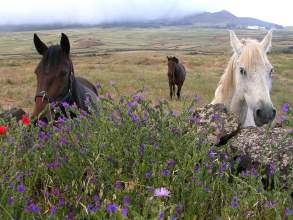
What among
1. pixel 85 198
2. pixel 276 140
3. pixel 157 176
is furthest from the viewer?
pixel 276 140

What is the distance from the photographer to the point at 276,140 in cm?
339

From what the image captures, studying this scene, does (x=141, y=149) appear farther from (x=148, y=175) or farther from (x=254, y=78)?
(x=254, y=78)

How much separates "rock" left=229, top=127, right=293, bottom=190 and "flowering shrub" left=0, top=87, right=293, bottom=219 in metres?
0.21

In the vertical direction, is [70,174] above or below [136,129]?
below

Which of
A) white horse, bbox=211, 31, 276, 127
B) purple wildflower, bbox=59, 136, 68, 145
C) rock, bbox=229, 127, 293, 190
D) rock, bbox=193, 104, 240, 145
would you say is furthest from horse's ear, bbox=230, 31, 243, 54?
purple wildflower, bbox=59, 136, 68, 145

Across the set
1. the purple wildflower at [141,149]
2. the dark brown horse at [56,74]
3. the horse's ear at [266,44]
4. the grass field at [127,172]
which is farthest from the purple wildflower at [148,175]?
the horse's ear at [266,44]

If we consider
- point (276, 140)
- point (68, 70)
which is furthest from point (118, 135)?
point (68, 70)

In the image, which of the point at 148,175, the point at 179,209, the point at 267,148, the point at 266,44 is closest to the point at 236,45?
the point at 266,44

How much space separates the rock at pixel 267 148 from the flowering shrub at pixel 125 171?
0.68 feet

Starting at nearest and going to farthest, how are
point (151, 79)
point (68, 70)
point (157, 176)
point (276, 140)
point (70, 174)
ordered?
point (157, 176) → point (70, 174) → point (276, 140) → point (68, 70) → point (151, 79)

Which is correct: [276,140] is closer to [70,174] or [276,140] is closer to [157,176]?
[157,176]

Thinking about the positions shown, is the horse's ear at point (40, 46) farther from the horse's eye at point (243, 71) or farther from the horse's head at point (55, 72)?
the horse's eye at point (243, 71)

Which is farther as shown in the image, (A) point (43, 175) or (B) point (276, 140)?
(B) point (276, 140)

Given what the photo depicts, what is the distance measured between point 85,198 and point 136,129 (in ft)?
2.41
